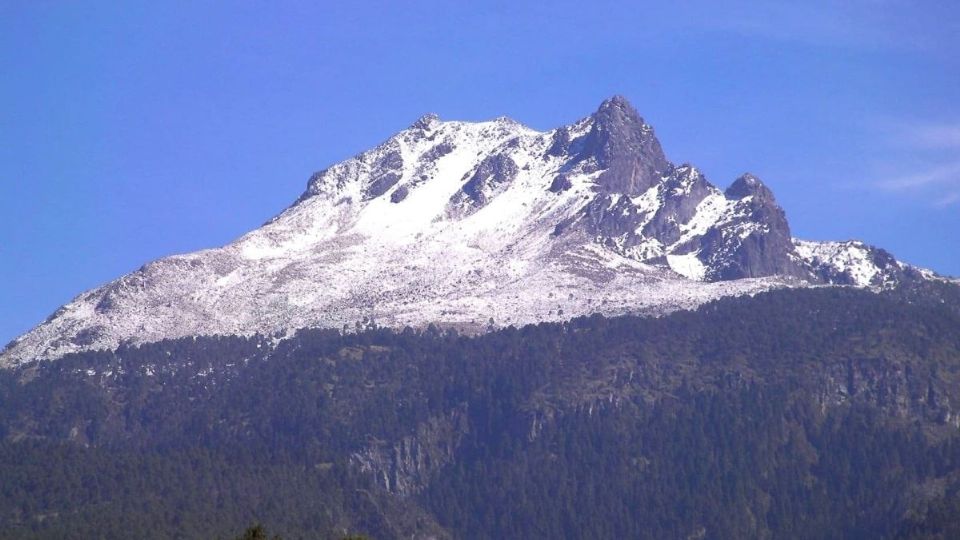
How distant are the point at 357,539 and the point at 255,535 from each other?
11.3 m

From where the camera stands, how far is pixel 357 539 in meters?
170

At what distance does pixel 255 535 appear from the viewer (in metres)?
160
